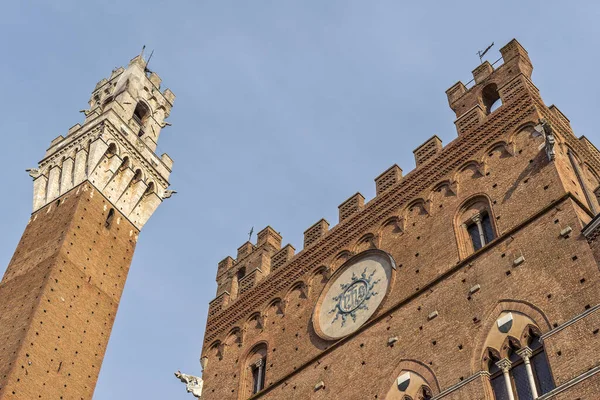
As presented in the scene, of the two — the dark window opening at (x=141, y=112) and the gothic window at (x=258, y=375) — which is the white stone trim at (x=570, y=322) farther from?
the dark window opening at (x=141, y=112)

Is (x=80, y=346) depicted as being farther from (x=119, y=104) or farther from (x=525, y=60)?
(x=525, y=60)

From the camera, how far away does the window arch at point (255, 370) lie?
15.2 metres

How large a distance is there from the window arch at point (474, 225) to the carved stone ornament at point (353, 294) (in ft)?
4.37

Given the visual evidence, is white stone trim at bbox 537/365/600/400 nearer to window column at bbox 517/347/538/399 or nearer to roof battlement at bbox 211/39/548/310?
window column at bbox 517/347/538/399

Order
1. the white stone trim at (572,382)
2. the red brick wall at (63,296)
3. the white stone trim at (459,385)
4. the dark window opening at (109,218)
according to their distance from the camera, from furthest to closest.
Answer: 1. the dark window opening at (109,218)
2. the red brick wall at (63,296)
3. the white stone trim at (459,385)
4. the white stone trim at (572,382)

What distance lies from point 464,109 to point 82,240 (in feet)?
44.4

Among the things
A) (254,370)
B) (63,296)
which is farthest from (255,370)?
(63,296)

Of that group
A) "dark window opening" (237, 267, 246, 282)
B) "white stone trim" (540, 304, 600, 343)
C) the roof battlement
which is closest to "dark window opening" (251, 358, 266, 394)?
the roof battlement

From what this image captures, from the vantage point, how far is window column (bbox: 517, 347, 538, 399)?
10.5 metres

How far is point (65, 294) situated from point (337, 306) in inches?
441

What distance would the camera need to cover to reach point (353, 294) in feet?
48.3

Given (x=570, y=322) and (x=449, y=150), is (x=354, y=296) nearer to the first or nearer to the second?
(x=449, y=150)

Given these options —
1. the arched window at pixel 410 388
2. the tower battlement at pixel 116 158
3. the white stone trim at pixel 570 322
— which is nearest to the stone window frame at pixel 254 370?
the arched window at pixel 410 388

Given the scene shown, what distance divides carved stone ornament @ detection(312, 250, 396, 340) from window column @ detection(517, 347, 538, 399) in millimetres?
3363
